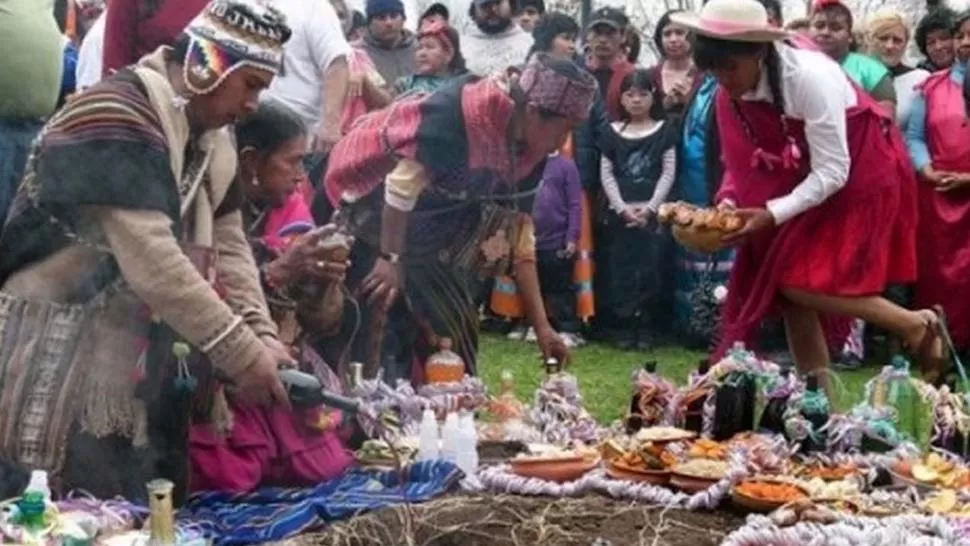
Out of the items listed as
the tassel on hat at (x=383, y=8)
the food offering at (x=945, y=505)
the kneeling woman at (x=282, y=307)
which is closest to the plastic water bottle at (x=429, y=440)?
the kneeling woman at (x=282, y=307)

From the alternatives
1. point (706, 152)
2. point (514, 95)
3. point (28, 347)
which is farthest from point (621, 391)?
point (28, 347)

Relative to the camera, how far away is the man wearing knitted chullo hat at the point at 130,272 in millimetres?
4297

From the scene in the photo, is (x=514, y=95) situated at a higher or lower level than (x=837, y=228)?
higher

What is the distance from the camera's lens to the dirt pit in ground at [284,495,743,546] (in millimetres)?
4570

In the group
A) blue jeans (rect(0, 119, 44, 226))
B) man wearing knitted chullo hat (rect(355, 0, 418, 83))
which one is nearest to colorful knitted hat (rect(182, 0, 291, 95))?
blue jeans (rect(0, 119, 44, 226))

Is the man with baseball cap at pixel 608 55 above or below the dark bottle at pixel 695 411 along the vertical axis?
above

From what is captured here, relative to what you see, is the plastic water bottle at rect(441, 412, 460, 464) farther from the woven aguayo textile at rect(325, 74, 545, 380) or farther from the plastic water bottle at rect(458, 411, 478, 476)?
the woven aguayo textile at rect(325, 74, 545, 380)

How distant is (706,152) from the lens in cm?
894

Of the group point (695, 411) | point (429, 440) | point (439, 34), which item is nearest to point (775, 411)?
point (695, 411)

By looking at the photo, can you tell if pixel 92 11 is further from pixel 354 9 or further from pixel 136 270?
pixel 136 270

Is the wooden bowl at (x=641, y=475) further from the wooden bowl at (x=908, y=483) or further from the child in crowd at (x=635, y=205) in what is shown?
the child in crowd at (x=635, y=205)

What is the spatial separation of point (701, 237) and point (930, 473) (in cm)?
143

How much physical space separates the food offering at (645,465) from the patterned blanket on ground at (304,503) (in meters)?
0.47

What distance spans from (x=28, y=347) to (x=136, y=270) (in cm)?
41
